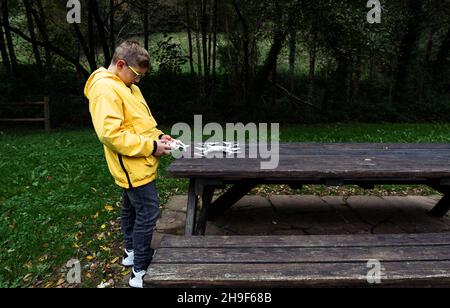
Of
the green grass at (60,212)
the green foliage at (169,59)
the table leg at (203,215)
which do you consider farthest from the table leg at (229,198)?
the green foliage at (169,59)

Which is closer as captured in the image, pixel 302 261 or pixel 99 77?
pixel 302 261

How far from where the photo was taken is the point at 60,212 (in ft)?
13.1

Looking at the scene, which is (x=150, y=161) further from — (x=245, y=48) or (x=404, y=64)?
(x=404, y=64)

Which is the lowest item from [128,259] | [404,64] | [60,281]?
[60,281]

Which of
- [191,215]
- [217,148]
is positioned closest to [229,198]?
[217,148]

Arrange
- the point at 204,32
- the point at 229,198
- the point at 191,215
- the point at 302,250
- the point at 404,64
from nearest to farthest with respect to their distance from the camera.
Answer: the point at 302,250, the point at 191,215, the point at 229,198, the point at 204,32, the point at 404,64

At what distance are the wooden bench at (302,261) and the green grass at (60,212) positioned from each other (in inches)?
44.6

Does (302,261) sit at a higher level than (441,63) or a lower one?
lower

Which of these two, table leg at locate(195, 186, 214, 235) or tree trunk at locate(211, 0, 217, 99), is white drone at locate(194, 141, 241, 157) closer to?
table leg at locate(195, 186, 214, 235)

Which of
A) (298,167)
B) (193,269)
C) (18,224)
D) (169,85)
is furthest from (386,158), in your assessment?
(169,85)

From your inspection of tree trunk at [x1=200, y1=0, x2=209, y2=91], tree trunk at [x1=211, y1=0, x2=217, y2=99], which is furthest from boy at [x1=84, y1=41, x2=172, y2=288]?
tree trunk at [x1=200, y1=0, x2=209, y2=91]

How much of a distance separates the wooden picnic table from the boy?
28 centimetres

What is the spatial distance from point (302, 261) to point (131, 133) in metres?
1.20

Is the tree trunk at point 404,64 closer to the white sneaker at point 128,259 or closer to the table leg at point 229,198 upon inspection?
the table leg at point 229,198
